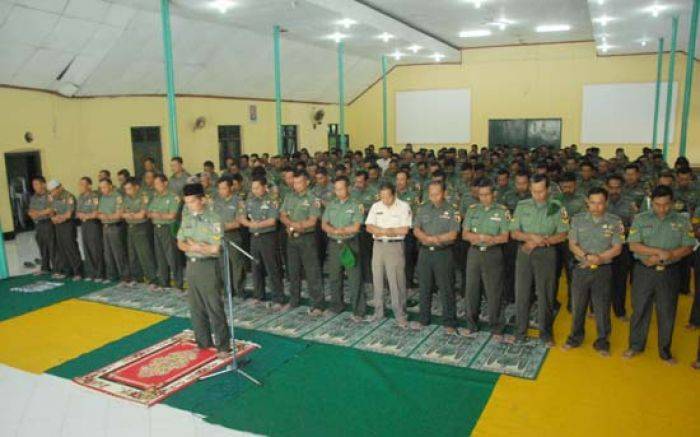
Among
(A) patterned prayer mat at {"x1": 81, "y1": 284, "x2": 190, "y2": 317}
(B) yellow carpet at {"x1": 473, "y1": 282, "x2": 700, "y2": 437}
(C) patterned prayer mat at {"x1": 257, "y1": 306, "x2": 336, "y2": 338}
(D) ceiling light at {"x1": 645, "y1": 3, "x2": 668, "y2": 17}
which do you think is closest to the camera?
(B) yellow carpet at {"x1": 473, "y1": 282, "x2": 700, "y2": 437}

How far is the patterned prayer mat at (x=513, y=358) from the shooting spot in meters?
5.26

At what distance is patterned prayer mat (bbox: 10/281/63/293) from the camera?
27.3 ft

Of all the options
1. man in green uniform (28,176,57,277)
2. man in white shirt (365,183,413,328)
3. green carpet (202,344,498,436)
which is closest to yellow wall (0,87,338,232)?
man in green uniform (28,176,57,277)

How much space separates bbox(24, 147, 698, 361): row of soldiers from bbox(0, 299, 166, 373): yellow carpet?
101 centimetres

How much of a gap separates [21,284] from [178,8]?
5457mm

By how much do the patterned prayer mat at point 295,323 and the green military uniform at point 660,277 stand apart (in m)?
3.38

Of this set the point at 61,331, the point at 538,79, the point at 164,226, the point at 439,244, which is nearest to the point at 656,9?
the point at 439,244

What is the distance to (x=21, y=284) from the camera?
8.66 m

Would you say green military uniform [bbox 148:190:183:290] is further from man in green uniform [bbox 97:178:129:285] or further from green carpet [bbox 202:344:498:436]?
green carpet [bbox 202:344:498:436]

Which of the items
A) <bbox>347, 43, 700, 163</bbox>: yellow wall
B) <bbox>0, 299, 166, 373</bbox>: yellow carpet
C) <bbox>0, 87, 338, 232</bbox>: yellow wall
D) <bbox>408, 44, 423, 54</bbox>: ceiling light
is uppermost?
<bbox>408, 44, 423, 54</bbox>: ceiling light

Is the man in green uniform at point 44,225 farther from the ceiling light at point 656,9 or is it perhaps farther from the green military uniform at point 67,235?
the ceiling light at point 656,9

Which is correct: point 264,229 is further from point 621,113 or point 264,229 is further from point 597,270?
point 621,113

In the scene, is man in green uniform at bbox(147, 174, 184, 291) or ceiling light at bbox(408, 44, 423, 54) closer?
man in green uniform at bbox(147, 174, 184, 291)

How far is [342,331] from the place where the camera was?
6.39 metres
